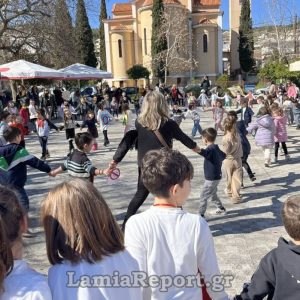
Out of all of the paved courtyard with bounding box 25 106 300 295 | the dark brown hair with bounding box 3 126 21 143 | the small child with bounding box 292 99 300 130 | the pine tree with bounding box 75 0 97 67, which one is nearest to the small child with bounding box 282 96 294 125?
the small child with bounding box 292 99 300 130

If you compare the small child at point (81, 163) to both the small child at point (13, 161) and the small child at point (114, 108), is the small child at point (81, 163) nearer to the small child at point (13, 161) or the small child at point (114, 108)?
the small child at point (13, 161)

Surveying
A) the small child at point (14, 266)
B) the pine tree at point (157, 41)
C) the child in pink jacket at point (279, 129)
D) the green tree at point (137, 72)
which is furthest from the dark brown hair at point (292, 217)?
the green tree at point (137, 72)

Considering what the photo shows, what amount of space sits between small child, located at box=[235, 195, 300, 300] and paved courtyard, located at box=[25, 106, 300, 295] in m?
1.78

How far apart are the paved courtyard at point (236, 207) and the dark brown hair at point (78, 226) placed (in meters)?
2.64

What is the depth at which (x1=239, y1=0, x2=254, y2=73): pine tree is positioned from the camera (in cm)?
5906

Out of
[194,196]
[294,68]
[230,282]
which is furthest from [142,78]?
[230,282]

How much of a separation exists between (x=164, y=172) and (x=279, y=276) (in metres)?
0.87

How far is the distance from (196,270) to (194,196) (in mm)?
5256

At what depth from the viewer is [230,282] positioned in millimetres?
4305

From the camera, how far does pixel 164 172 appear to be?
8.10 feet

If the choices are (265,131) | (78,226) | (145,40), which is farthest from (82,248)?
(145,40)

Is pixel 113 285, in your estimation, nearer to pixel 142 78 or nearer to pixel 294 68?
pixel 294 68

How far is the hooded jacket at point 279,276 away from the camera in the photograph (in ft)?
7.84

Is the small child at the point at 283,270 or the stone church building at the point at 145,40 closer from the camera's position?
the small child at the point at 283,270
